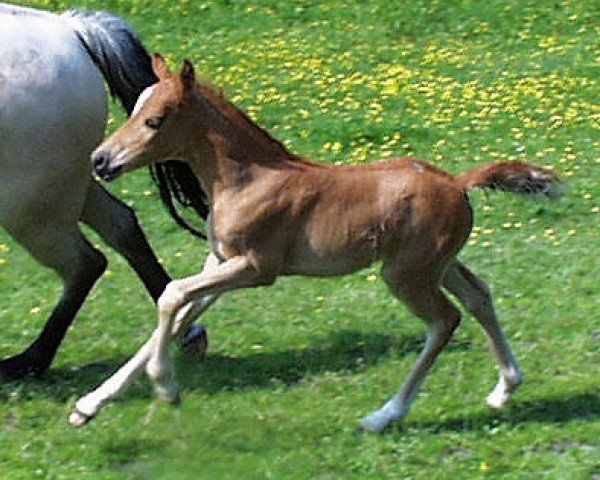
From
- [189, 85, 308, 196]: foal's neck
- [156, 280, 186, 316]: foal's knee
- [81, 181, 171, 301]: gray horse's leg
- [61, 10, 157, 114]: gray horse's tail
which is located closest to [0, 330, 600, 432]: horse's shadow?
[81, 181, 171, 301]: gray horse's leg

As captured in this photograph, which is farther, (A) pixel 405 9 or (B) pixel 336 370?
(A) pixel 405 9

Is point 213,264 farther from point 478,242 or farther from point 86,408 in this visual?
point 478,242

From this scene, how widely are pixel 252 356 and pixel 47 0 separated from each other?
10.3 metres

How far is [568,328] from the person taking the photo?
6.57 meters

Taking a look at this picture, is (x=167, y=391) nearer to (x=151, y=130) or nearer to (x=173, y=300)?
(x=173, y=300)

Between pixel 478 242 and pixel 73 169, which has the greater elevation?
pixel 73 169

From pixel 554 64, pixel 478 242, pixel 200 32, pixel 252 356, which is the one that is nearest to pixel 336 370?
pixel 252 356

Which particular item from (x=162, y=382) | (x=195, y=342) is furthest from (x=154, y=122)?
(x=195, y=342)

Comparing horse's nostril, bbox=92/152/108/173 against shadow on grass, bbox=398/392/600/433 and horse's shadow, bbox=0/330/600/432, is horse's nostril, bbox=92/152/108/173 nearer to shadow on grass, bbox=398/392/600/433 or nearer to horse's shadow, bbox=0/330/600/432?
horse's shadow, bbox=0/330/600/432

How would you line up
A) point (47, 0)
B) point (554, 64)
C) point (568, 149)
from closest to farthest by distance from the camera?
point (568, 149) < point (554, 64) < point (47, 0)

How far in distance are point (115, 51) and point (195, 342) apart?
134cm

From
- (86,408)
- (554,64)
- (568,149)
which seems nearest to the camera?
(86,408)

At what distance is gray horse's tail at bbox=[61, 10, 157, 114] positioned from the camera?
6332mm

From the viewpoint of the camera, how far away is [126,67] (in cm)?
636
